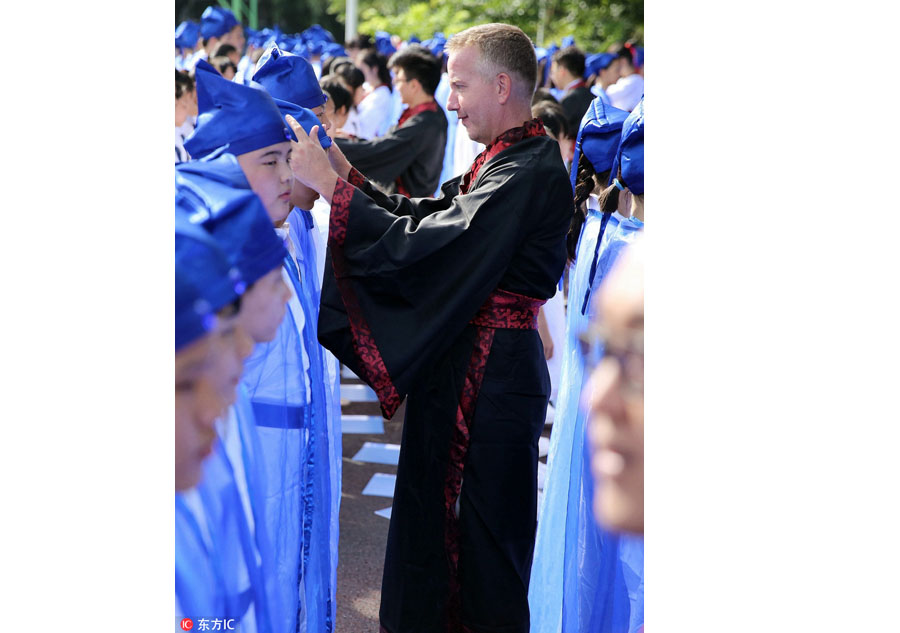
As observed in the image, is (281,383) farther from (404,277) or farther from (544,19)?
(544,19)

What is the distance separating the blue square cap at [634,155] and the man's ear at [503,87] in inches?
12.5

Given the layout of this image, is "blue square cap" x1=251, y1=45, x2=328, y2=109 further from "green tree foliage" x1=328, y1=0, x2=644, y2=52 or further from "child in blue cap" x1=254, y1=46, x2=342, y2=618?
"green tree foliage" x1=328, y1=0, x2=644, y2=52

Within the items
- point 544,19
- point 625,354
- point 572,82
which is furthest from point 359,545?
point 544,19

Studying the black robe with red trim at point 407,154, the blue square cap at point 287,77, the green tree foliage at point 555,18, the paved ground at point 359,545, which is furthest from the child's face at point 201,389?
the green tree foliage at point 555,18

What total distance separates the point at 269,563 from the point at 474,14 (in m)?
19.0

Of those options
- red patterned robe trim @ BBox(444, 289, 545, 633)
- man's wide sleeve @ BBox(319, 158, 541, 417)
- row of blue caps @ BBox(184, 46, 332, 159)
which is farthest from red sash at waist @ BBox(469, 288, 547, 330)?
row of blue caps @ BBox(184, 46, 332, 159)

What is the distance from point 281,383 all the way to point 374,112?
632 cm

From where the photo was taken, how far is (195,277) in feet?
4.39

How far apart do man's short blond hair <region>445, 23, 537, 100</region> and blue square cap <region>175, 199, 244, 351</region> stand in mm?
1177

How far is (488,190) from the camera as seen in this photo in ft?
7.16

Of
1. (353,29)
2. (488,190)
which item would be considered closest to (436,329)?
(488,190)

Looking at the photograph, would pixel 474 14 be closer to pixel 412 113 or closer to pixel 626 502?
pixel 412 113

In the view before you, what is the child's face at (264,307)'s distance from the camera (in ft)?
4.78
